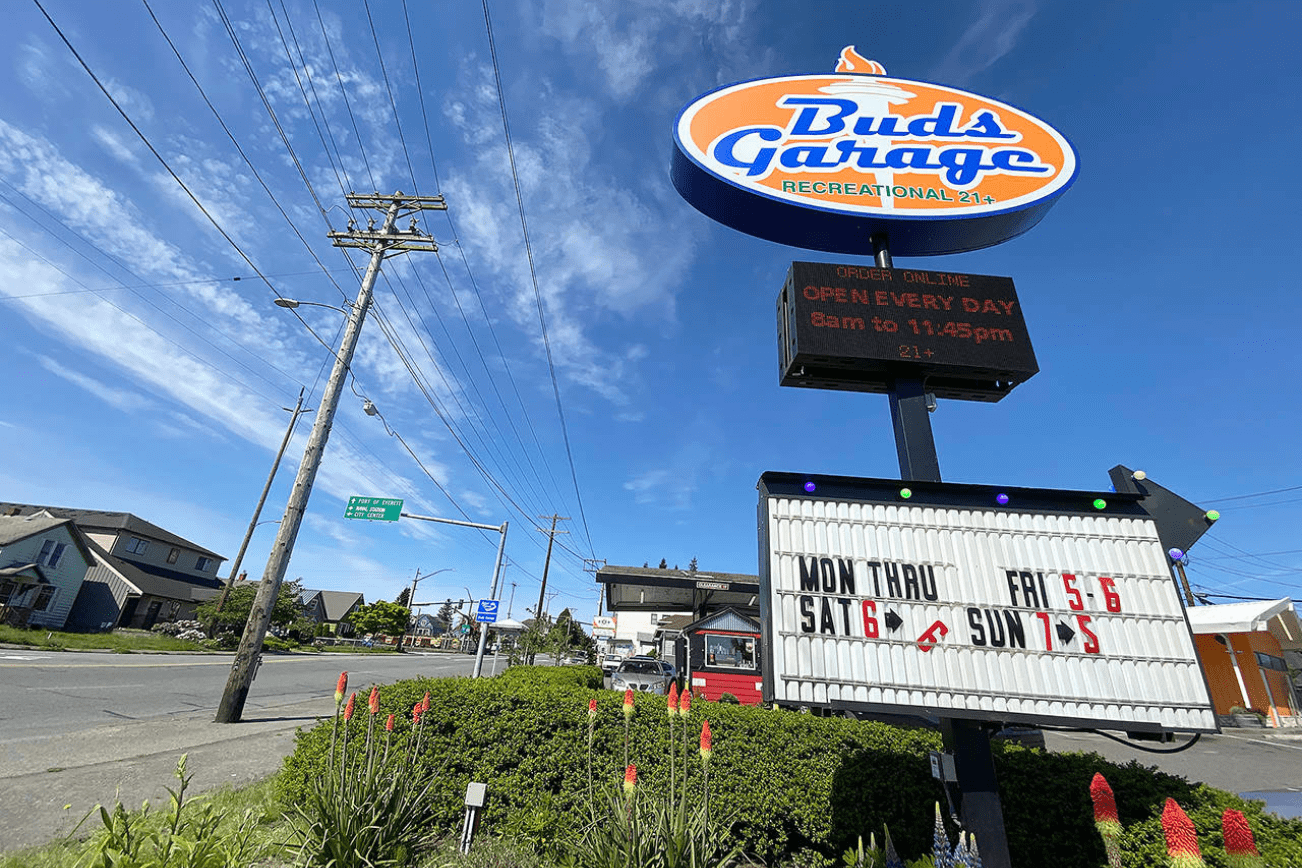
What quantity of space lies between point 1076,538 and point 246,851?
258 inches

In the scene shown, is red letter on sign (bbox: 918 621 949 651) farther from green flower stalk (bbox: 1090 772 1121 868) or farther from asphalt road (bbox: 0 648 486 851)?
asphalt road (bbox: 0 648 486 851)

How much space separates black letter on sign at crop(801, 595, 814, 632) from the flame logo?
9.02 metres

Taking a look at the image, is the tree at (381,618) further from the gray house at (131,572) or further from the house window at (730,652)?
the house window at (730,652)

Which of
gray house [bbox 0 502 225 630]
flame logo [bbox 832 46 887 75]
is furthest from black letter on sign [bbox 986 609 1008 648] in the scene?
gray house [bbox 0 502 225 630]

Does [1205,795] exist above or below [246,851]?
above

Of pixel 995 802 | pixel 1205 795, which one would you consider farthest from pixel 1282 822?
pixel 995 802

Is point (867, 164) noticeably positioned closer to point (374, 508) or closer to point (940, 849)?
point (940, 849)

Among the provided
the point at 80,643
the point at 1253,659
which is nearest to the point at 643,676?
the point at 80,643

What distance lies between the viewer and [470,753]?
5656 mm

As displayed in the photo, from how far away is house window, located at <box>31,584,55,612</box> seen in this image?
98.5ft

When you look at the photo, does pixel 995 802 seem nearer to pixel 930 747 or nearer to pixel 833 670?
pixel 930 747

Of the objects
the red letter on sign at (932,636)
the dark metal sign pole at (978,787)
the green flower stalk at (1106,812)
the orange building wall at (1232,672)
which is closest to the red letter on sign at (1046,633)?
the red letter on sign at (932,636)

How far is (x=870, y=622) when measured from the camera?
430 cm

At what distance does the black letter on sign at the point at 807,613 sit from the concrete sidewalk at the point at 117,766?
5136 millimetres
